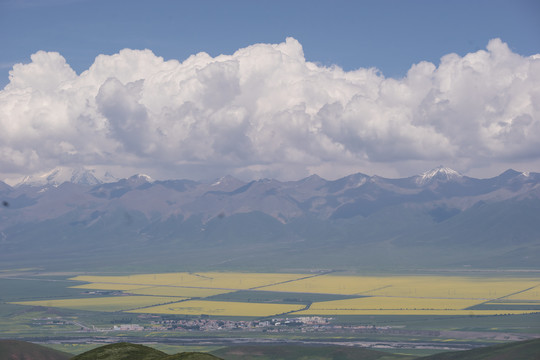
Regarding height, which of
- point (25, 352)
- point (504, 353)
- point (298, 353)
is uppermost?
point (25, 352)

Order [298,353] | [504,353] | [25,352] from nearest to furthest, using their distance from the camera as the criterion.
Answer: [504,353]
[25,352]
[298,353]

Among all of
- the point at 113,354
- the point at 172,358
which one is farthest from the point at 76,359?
the point at 172,358

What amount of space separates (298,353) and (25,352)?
196 feet

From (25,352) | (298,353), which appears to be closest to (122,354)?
(25,352)

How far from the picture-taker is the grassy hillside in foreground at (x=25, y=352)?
158m

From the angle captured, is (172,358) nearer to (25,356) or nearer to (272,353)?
(25,356)

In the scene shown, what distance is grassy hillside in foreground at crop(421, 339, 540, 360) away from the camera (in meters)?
151

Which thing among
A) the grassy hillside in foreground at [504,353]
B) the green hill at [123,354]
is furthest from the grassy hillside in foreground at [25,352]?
the grassy hillside in foreground at [504,353]

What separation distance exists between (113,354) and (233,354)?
3423 inches

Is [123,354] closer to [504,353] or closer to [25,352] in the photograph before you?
[25,352]

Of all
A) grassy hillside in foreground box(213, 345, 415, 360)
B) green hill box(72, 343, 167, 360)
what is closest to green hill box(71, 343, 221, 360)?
green hill box(72, 343, 167, 360)

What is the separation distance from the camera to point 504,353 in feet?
509

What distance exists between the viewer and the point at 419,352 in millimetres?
195375

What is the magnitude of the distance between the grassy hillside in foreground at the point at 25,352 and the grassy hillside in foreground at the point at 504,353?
73640 mm
